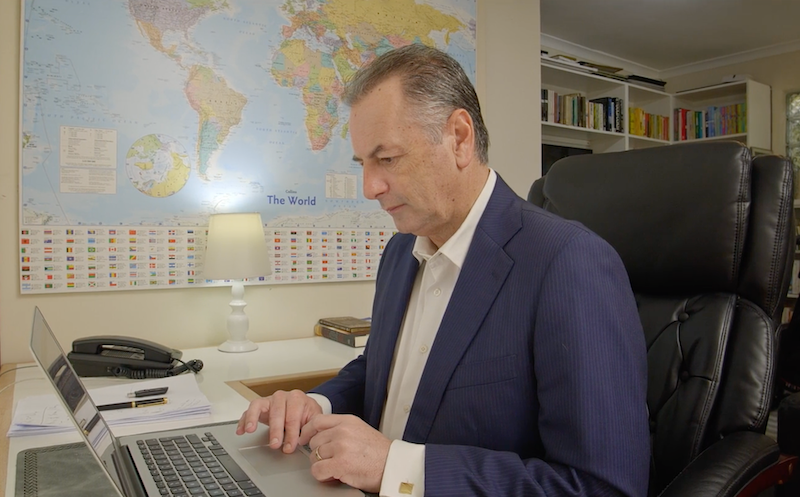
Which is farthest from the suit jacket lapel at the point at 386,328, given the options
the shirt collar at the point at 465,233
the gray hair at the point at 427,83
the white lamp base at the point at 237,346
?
the white lamp base at the point at 237,346

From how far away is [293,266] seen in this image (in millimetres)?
2314

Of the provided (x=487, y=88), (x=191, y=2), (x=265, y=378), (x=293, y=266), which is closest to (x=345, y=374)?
(x=265, y=378)

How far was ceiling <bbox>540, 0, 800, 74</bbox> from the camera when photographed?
370 cm

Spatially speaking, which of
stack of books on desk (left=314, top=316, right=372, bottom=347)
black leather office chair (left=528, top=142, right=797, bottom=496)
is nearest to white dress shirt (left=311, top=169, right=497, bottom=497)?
black leather office chair (left=528, top=142, right=797, bottom=496)

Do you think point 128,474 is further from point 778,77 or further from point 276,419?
point 778,77

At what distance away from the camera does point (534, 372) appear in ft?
2.83

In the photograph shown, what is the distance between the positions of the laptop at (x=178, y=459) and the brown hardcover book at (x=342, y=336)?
3.70ft

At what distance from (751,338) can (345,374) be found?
80cm

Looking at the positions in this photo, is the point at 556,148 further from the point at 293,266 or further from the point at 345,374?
the point at 345,374

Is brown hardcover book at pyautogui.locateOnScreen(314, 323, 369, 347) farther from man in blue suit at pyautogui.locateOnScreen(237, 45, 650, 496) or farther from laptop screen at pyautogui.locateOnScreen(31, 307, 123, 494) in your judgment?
laptop screen at pyautogui.locateOnScreen(31, 307, 123, 494)

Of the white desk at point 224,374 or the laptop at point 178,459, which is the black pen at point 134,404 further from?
the laptop at point 178,459

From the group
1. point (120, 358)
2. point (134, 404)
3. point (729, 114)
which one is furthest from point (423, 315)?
point (729, 114)

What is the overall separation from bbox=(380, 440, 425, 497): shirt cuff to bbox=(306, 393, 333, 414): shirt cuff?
1.13 feet

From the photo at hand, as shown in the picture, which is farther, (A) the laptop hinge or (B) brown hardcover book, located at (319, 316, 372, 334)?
(B) brown hardcover book, located at (319, 316, 372, 334)
